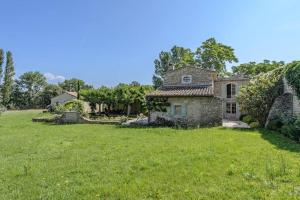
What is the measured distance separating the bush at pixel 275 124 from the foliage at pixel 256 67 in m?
28.0

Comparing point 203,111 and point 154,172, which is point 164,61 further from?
point 154,172

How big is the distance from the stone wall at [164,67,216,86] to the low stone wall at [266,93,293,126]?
6.15 m

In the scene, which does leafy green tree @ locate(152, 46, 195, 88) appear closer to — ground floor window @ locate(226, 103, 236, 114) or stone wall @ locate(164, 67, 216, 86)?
ground floor window @ locate(226, 103, 236, 114)

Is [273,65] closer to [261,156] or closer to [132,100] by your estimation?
[132,100]

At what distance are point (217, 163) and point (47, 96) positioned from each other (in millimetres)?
69953

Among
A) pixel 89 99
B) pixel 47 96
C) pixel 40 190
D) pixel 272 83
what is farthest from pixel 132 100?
pixel 47 96

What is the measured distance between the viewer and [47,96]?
7088 cm

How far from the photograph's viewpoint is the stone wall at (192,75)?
75.6 feet

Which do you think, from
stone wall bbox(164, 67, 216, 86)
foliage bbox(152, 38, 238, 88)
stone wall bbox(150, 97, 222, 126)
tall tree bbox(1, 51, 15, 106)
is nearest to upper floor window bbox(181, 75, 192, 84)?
stone wall bbox(164, 67, 216, 86)

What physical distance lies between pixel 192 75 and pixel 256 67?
83.4ft

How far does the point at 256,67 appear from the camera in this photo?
44.2 m

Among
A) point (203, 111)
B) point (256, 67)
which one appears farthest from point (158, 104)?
point (256, 67)

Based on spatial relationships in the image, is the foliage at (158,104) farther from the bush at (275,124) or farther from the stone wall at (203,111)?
the bush at (275,124)

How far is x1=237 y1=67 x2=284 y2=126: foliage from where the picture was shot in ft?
62.3
